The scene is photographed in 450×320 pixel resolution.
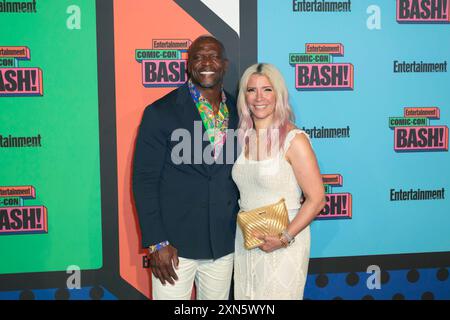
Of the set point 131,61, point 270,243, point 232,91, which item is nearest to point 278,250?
point 270,243

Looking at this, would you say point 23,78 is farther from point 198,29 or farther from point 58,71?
point 198,29

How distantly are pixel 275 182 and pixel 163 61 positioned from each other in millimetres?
1073

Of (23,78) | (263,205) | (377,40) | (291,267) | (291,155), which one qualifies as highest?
(377,40)

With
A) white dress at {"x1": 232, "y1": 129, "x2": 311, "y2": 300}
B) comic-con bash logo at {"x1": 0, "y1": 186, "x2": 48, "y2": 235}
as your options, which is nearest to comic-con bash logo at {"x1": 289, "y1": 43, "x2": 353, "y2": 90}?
white dress at {"x1": 232, "y1": 129, "x2": 311, "y2": 300}

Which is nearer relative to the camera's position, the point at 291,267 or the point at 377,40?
the point at 291,267

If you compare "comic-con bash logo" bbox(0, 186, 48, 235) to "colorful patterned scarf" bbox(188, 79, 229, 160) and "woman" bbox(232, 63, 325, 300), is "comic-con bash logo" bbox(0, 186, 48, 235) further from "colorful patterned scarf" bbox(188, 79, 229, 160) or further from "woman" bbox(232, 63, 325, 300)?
"woman" bbox(232, 63, 325, 300)

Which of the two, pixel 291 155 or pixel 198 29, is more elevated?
pixel 198 29

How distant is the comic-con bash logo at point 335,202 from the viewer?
303cm

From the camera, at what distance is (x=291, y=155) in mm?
2229

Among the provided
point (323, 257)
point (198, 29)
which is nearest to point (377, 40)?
point (198, 29)

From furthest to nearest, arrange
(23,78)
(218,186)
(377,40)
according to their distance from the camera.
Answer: (377,40)
(23,78)
(218,186)

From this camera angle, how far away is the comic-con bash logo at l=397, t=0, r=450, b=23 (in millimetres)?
2998

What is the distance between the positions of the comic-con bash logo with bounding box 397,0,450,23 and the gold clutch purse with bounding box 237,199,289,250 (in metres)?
1.56
